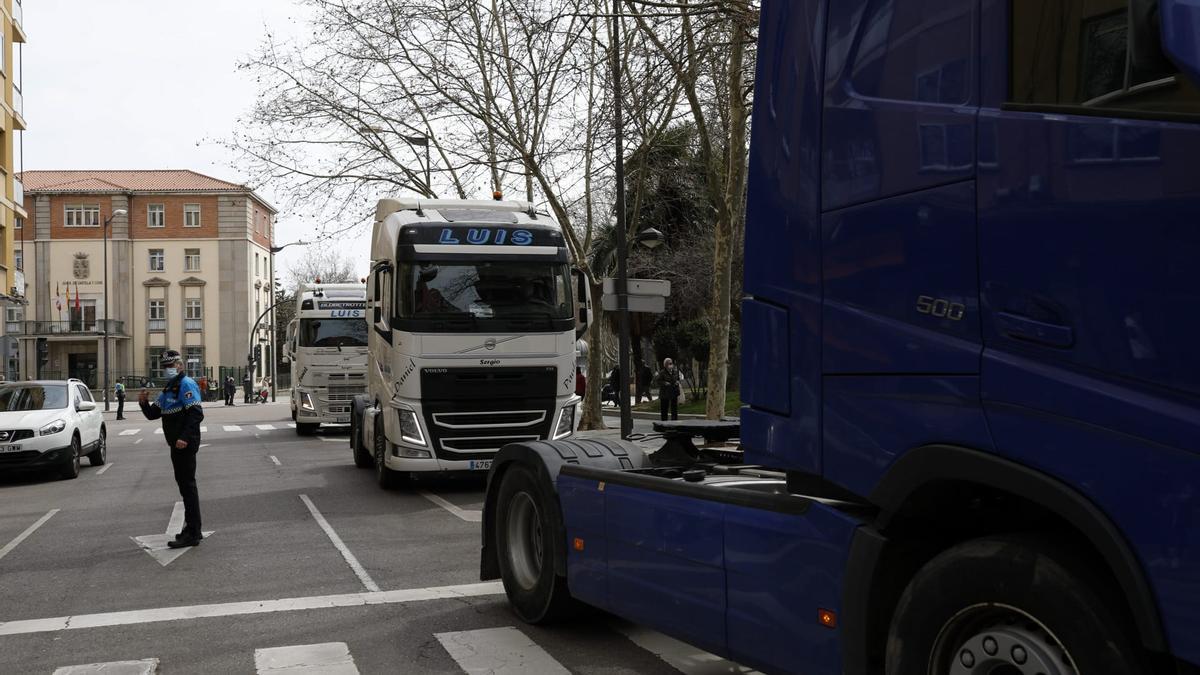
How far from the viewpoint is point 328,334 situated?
26.7m

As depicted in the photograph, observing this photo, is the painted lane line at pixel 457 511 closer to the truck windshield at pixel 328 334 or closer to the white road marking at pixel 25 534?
the white road marking at pixel 25 534

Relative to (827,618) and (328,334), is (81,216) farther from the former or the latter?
(827,618)

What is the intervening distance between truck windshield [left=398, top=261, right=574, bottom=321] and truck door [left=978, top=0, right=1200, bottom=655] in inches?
426

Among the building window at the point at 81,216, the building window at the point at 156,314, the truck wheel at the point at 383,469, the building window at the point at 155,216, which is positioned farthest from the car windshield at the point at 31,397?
the building window at the point at 81,216

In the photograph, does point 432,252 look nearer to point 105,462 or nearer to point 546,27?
point 546,27

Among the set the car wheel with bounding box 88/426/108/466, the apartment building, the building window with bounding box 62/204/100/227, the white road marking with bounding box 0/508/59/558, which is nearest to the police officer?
the white road marking with bounding box 0/508/59/558

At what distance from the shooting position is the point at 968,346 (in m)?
3.30

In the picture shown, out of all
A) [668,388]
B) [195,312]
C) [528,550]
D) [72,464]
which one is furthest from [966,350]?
[195,312]

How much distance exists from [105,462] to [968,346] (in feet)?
69.8

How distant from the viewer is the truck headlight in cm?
1756

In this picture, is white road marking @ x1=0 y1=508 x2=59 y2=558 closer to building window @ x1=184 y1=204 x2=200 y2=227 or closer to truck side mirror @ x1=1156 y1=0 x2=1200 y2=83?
truck side mirror @ x1=1156 y1=0 x2=1200 y2=83

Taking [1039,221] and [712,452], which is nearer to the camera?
[1039,221]

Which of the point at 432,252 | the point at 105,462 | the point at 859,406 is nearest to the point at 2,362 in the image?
the point at 105,462

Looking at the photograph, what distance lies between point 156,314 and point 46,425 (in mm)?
71227
